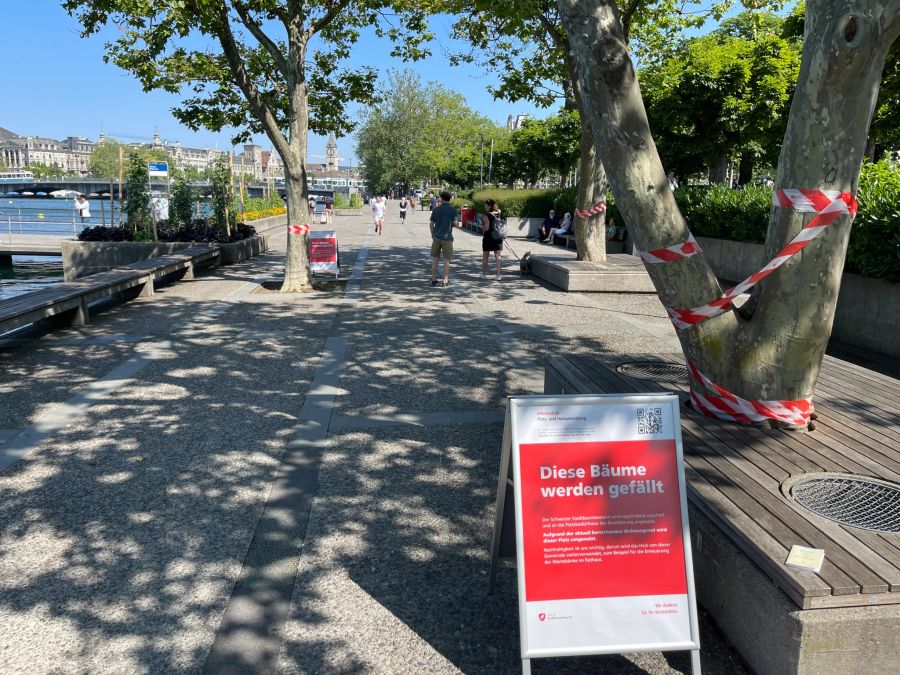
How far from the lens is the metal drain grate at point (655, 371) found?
16.9ft

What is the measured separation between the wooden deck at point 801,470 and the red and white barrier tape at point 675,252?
93 cm

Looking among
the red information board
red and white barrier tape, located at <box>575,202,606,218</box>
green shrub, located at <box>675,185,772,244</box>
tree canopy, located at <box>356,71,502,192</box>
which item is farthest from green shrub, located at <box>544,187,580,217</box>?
tree canopy, located at <box>356,71,502,192</box>

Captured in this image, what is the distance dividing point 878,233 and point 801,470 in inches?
260

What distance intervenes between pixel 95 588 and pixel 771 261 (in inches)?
155

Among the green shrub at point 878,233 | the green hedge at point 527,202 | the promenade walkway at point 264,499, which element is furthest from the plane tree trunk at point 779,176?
the green hedge at point 527,202

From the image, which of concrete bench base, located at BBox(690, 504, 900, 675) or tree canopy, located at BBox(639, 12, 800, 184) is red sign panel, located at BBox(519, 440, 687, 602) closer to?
concrete bench base, located at BBox(690, 504, 900, 675)

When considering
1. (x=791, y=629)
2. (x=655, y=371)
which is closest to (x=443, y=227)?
(x=655, y=371)

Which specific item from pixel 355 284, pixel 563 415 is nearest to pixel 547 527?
pixel 563 415

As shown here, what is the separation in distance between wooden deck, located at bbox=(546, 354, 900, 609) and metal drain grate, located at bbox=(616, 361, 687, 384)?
0.13m

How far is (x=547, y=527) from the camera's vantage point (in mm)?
2742

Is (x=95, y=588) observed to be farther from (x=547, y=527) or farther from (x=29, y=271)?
(x=29, y=271)

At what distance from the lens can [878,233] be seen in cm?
866

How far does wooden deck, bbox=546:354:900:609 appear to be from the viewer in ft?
8.11

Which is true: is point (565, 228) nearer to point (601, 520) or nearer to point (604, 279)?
point (604, 279)
